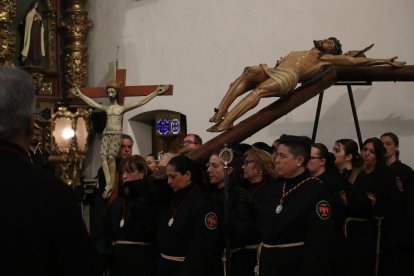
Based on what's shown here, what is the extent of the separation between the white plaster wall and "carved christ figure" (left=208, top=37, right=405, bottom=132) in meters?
1.76

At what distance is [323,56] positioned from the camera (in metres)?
Answer: 9.87

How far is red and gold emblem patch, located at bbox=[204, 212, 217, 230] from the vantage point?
6.40 m

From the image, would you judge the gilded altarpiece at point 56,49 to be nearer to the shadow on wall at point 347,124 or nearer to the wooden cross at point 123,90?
the wooden cross at point 123,90

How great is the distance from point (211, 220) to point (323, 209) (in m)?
0.99

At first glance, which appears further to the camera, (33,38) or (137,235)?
(33,38)

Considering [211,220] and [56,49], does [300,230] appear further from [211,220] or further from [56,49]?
[56,49]

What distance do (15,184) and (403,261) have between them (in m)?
7.52

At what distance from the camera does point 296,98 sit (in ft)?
30.9

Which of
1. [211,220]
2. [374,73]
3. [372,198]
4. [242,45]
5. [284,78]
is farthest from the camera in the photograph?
[242,45]

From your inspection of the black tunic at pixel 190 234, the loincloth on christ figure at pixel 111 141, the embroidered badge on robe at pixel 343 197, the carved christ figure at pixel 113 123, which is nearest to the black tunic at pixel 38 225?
the black tunic at pixel 190 234

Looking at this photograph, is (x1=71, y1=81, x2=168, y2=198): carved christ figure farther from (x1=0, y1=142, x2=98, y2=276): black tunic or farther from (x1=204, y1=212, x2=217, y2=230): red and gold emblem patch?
(x1=0, y1=142, x2=98, y2=276): black tunic

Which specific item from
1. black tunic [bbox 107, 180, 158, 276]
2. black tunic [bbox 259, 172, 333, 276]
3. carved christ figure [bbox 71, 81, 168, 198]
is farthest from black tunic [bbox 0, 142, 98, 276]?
carved christ figure [bbox 71, 81, 168, 198]

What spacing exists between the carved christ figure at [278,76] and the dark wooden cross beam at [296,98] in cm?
9

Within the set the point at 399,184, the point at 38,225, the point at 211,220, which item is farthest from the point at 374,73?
the point at 38,225
